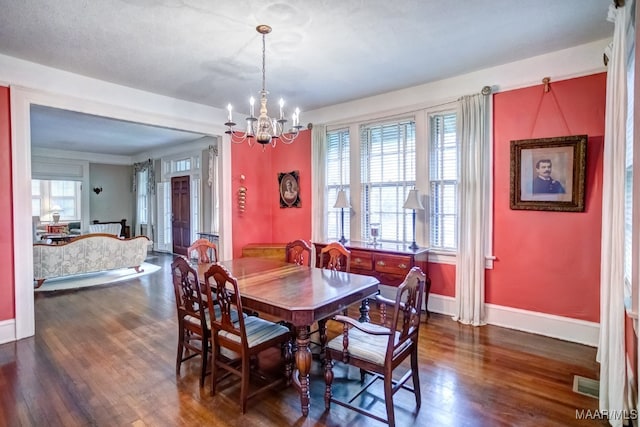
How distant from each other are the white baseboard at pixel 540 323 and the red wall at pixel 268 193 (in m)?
2.67

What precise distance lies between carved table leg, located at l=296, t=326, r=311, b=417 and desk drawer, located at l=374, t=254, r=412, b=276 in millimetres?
1980

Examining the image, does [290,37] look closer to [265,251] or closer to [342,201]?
[342,201]

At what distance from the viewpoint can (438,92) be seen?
13.3 feet

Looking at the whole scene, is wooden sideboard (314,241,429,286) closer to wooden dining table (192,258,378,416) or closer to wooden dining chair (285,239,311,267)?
wooden dining chair (285,239,311,267)

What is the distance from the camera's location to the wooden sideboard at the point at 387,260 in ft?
12.5

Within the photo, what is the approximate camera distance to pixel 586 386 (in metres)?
2.43

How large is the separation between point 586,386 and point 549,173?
6.25ft

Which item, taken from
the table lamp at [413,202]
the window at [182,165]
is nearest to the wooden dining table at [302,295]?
the table lamp at [413,202]

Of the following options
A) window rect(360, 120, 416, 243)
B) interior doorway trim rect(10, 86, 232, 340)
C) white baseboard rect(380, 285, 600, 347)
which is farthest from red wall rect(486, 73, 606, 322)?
interior doorway trim rect(10, 86, 232, 340)

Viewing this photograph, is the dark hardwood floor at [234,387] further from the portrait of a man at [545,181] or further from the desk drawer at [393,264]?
the portrait of a man at [545,181]

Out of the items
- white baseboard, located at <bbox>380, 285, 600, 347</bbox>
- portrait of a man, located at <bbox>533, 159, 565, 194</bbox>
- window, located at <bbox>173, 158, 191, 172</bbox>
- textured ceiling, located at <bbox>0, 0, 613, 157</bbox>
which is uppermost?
textured ceiling, located at <bbox>0, 0, 613, 157</bbox>

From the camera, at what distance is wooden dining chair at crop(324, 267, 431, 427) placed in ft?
6.35

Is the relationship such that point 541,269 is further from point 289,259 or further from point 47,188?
point 47,188

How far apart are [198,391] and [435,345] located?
6.99 feet
